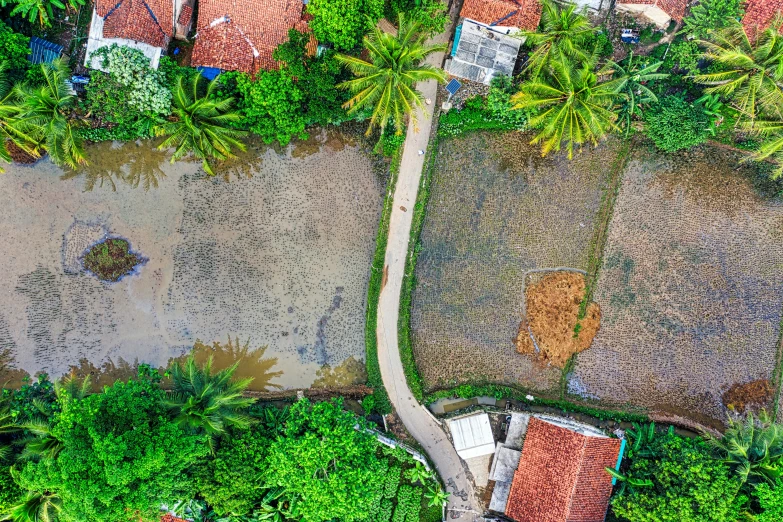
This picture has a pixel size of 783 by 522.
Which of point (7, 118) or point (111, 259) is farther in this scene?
point (111, 259)

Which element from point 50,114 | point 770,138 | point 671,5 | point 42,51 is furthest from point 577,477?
point 42,51

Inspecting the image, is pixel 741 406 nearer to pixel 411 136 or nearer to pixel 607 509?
pixel 607 509

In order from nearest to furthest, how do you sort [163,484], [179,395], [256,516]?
1. [163,484]
2. [179,395]
3. [256,516]

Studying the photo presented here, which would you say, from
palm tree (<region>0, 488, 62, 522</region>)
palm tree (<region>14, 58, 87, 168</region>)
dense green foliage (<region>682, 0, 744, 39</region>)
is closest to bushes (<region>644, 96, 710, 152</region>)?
dense green foliage (<region>682, 0, 744, 39</region>)

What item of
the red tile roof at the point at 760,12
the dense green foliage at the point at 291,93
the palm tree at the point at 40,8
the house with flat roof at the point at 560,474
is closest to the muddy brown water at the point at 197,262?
the dense green foliage at the point at 291,93

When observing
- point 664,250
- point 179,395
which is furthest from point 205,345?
point 664,250

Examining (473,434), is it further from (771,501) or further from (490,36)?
(490,36)

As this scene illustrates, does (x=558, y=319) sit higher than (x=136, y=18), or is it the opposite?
(x=136, y=18)

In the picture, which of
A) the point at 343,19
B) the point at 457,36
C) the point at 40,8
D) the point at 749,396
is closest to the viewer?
the point at 343,19
